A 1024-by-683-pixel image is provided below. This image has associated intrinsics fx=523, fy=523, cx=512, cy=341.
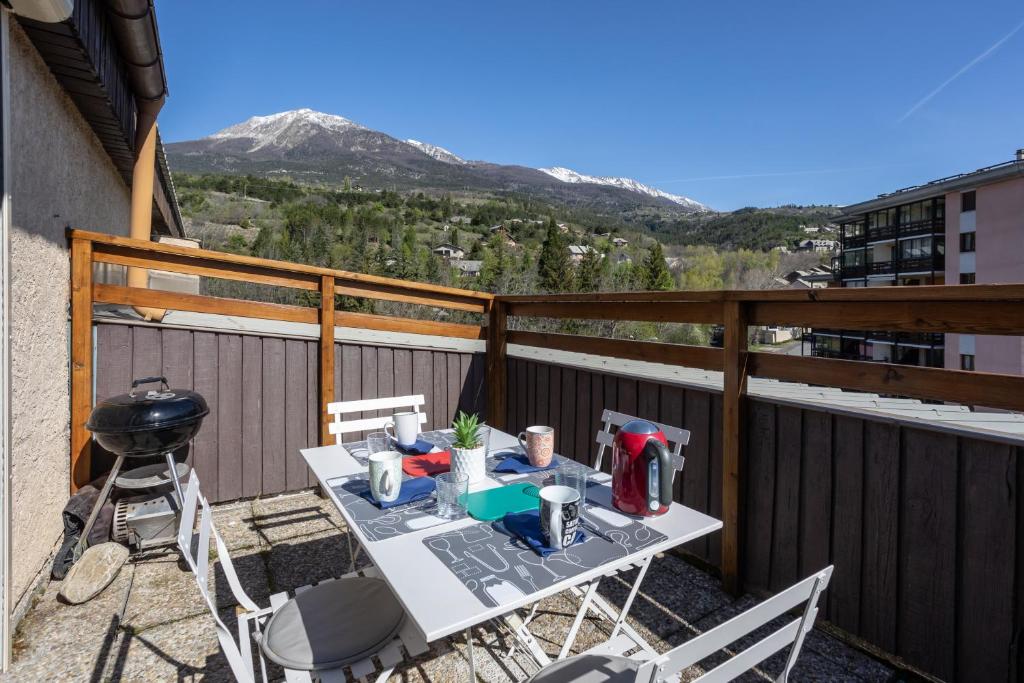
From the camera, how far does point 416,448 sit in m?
2.17

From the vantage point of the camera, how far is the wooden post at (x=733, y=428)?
2314 millimetres

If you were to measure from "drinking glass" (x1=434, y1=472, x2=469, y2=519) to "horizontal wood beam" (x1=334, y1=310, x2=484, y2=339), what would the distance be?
89.5 inches

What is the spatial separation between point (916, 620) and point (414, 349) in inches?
121

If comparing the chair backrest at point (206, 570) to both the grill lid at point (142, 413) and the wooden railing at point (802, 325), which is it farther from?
the wooden railing at point (802, 325)

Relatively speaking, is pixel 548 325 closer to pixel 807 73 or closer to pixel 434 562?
pixel 434 562

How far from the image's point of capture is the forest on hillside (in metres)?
23.6

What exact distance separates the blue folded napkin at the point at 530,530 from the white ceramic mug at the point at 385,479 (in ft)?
1.21

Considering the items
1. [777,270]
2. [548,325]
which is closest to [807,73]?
[777,270]

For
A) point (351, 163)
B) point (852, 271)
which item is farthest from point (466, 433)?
point (351, 163)

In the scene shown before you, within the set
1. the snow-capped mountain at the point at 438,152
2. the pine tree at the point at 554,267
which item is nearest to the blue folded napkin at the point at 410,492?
the pine tree at the point at 554,267

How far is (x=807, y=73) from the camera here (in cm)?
3956

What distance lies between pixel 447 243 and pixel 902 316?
3150 centimetres

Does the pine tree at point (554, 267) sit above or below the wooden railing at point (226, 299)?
above

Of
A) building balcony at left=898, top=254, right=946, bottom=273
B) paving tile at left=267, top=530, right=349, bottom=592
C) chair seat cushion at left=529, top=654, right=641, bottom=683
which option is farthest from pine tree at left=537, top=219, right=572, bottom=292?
building balcony at left=898, top=254, right=946, bottom=273
